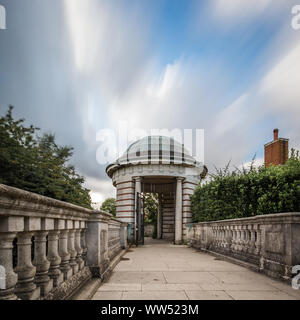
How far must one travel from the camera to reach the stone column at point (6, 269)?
1.94 m

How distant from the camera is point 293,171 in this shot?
9.29m

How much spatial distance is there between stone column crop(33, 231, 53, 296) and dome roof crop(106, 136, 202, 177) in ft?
43.7

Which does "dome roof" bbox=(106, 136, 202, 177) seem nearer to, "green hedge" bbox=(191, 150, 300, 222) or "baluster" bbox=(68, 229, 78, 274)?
"green hedge" bbox=(191, 150, 300, 222)

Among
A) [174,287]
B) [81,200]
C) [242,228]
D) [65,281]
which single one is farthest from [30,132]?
[242,228]

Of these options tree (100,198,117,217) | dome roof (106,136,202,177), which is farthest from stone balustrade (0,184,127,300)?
tree (100,198,117,217)

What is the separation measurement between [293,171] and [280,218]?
5.04 m

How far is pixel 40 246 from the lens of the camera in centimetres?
274

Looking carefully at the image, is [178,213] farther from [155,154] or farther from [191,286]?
[191,286]

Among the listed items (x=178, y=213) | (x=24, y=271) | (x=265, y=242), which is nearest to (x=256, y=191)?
(x=265, y=242)

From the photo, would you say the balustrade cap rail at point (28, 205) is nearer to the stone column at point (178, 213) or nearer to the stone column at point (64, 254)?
the stone column at point (64, 254)

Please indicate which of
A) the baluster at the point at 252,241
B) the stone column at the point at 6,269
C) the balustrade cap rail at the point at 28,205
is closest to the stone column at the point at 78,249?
the balustrade cap rail at the point at 28,205

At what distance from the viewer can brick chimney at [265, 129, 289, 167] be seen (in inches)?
716

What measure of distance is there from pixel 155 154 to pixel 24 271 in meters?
14.3
